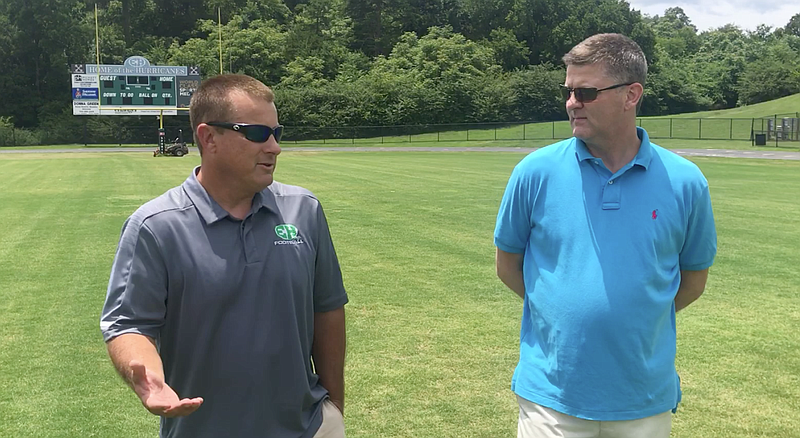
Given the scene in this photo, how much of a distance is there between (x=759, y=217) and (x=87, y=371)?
12.9m

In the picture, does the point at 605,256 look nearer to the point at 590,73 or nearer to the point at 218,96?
the point at 590,73

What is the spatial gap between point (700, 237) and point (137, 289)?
2.17 meters

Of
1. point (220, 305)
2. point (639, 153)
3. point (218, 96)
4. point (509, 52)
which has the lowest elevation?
point (220, 305)

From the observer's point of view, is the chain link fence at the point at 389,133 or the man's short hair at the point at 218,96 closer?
the man's short hair at the point at 218,96

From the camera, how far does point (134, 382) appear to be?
2.05m

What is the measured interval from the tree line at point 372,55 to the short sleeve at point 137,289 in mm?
64146

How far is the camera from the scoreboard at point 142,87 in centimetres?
4791

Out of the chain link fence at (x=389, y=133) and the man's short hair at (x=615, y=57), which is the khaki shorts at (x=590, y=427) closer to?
the man's short hair at (x=615, y=57)

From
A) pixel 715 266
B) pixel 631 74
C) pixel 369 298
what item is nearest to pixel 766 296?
pixel 715 266

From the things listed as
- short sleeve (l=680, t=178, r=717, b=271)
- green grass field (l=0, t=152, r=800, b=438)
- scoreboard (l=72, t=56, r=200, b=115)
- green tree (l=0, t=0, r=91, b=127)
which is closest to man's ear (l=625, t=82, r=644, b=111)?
short sleeve (l=680, t=178, r=717, b=271)

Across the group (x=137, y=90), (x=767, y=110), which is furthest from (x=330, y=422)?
(x=767, y=110)

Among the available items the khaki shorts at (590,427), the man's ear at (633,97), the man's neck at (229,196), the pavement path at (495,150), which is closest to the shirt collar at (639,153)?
the man's ear at (633,97)

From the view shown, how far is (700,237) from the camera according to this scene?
281cm

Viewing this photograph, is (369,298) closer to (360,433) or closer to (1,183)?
(360,433)
